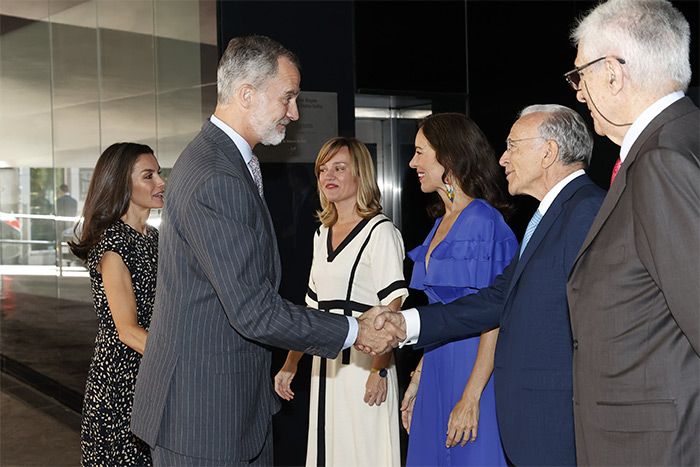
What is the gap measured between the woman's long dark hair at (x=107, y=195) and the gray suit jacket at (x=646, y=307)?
237 centimetres

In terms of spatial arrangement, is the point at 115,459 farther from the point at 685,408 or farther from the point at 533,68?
the point at 533,68

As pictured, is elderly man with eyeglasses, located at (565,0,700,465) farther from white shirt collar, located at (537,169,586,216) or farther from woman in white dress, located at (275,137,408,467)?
woman in white dress, located at (275,137,408,467)

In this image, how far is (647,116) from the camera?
6.34 feet

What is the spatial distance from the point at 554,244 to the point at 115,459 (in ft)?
7.05

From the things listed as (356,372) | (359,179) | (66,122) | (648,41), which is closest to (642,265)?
(648,41)

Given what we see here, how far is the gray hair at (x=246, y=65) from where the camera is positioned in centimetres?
278

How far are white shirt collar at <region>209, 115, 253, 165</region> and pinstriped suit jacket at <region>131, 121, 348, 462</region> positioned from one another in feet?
0.31

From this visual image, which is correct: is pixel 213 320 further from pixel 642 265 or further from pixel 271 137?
pixel 642 265

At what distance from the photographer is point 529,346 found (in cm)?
263

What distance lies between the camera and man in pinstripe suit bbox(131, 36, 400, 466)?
244 cm

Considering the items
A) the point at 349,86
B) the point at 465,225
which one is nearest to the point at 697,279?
the point at 465,225

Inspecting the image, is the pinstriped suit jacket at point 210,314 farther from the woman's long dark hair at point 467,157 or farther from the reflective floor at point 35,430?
the reflective floor at point 35,430

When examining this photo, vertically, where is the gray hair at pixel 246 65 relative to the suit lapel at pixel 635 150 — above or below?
above

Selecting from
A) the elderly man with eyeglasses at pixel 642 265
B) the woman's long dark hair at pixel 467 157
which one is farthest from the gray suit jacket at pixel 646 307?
the woman's long dark hair at pixel 467 157
